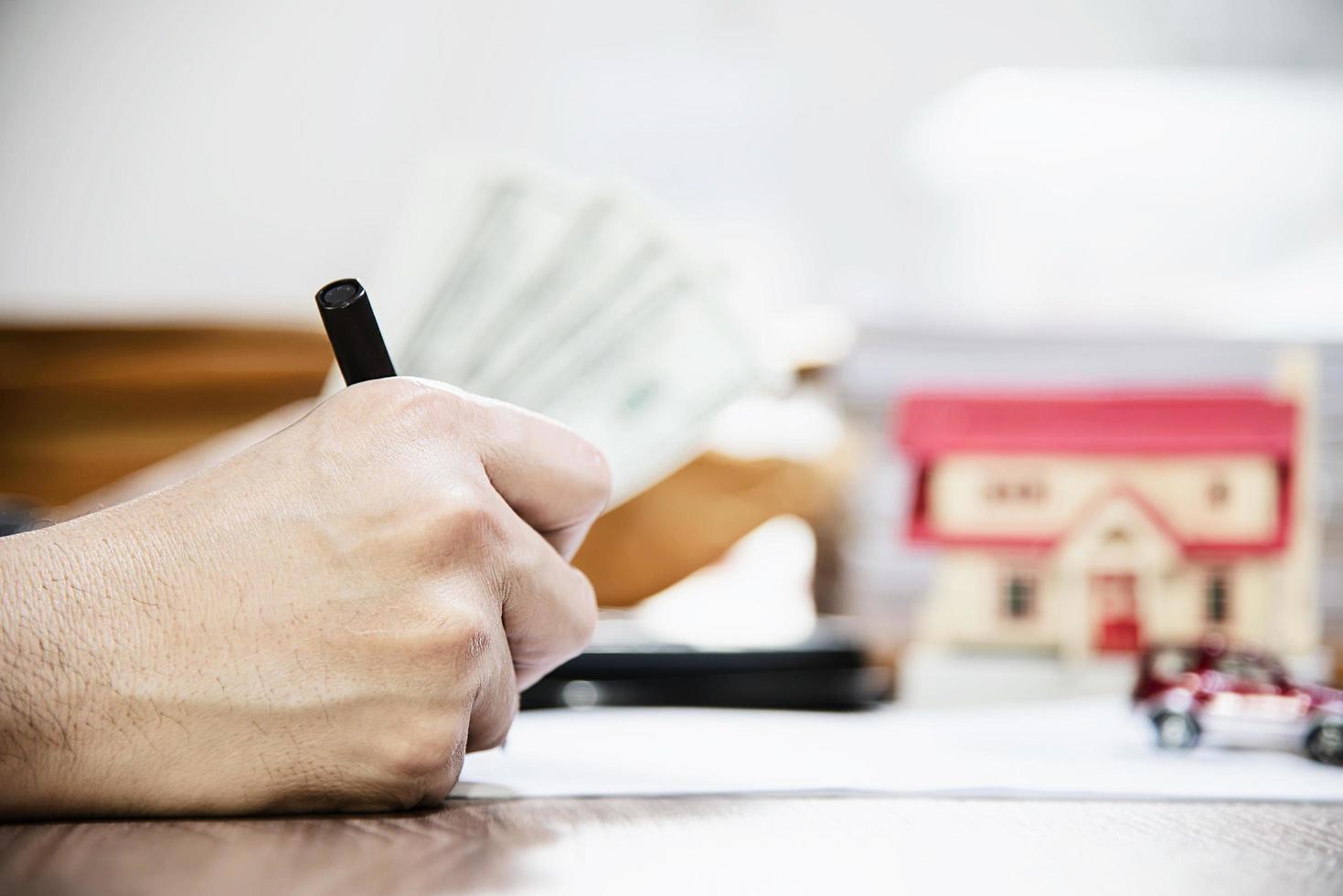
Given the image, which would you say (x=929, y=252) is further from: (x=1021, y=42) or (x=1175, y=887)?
(x=1175, y=887)

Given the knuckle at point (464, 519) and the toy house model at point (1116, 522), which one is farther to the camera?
the toy house model at point (1116, 522)

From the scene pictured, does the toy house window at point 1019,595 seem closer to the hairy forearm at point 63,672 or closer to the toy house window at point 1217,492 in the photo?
the toy house window at point 1217,492

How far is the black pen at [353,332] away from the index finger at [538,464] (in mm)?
33

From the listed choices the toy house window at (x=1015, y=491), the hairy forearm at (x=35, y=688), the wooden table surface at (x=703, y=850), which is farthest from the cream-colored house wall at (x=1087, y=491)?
the hairy forearm at (x=35, y=688)

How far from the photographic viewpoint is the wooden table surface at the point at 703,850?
266 millimetres

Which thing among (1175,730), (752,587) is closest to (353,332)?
(1175,730)

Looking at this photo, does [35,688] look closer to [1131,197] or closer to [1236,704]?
[1236,704]

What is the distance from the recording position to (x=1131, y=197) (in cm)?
195

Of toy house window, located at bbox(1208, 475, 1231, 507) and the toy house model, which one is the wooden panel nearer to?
the toy house model

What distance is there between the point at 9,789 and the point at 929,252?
1857 mm

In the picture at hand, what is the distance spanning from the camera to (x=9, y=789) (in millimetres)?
328

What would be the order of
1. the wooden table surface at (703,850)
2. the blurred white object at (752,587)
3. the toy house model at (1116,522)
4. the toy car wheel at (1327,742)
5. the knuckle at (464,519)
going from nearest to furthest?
the wooden table surface at (703,850) → the knuckle at (464,519) → the toy car wheel at (1327,742) → the toy house model at (1116,522) → the blurred white object at (752,587)

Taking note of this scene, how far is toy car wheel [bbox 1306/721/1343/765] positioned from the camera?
1.83 feet

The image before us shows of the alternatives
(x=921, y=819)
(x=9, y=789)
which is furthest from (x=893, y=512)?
(x=9, y=789)
